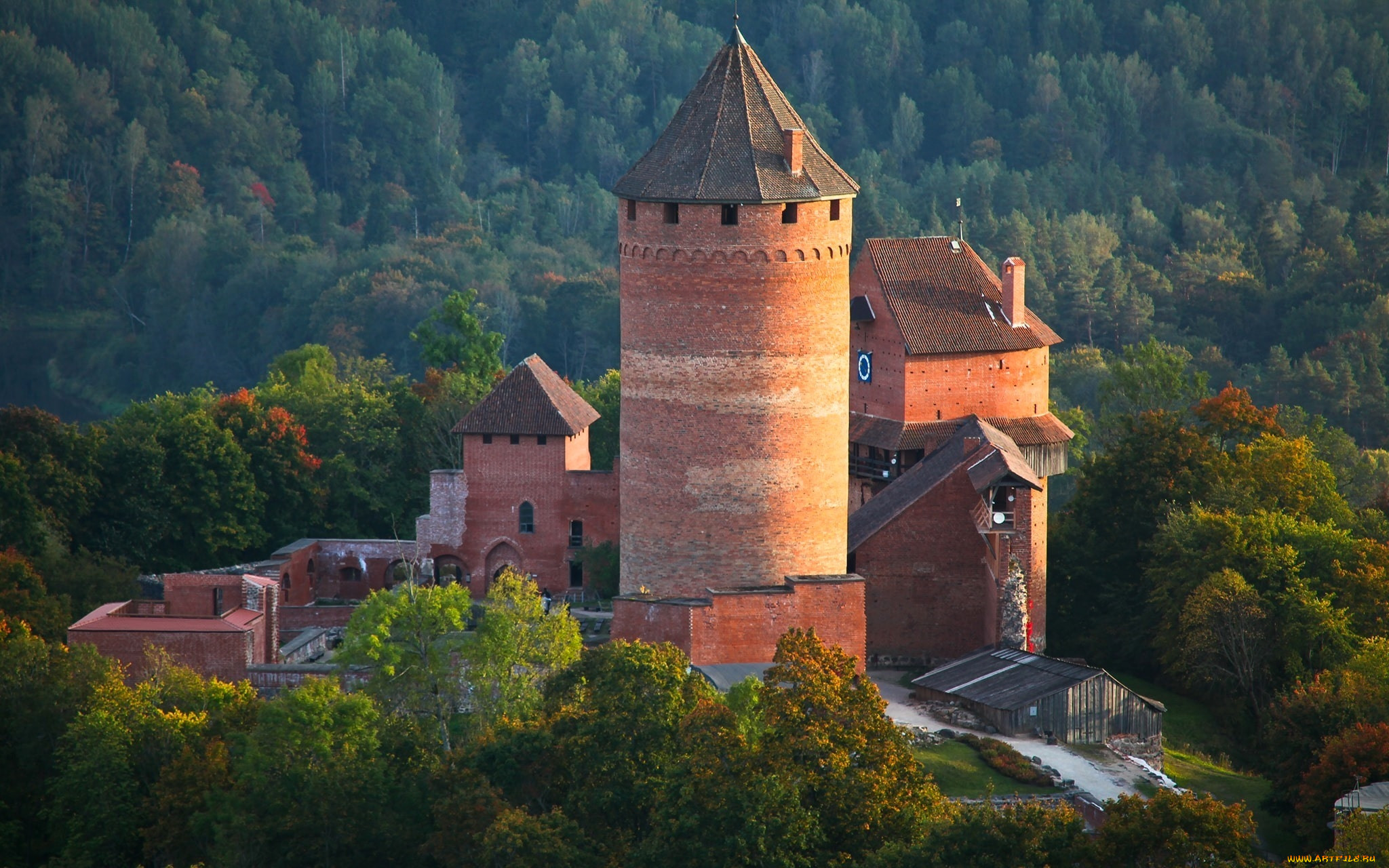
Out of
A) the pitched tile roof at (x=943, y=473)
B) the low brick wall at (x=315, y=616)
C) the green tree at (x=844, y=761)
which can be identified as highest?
the pitched tile roof at (x=943, y=473)

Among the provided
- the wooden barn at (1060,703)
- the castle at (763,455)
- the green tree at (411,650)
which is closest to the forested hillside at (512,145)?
the castle at (763,455)

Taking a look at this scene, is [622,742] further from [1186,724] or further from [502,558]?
[502,558]

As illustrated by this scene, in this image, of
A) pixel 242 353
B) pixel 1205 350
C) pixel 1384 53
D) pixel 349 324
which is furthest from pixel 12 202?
pixel 1384 53

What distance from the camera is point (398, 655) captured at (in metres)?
38.4

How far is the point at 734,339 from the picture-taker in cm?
3925

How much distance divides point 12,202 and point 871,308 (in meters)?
73.5

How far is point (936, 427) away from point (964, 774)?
1292cm

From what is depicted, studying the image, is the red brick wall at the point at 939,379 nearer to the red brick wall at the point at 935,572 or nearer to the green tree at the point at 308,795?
the red brick wall at the point at 935,572

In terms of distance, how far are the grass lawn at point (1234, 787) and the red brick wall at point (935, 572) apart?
5012 mm

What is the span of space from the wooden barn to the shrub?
41.1 inches

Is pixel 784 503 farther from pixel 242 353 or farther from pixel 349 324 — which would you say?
pixel 242 353

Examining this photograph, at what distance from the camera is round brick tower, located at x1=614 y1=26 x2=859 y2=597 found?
1539 inches

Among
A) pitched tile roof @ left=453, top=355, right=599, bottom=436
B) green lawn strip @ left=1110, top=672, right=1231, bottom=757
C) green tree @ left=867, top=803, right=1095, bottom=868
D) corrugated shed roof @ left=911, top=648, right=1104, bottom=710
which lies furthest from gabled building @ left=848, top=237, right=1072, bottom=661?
green tree @ left=867, top=803, right=1095, bottom=868

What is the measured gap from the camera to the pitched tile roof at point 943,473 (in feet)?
144
